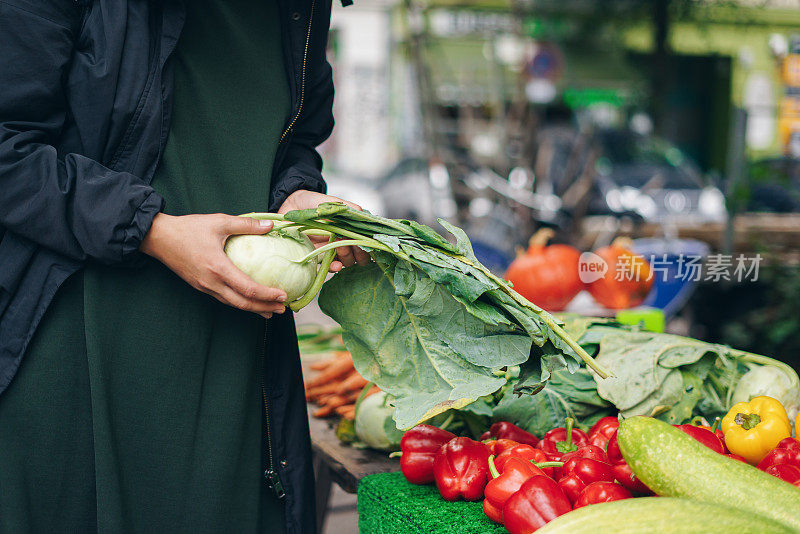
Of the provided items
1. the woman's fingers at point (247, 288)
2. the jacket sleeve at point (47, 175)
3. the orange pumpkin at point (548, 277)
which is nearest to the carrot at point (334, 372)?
the orange pumpkin at point (548, 277)

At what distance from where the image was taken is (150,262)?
1.66 meters

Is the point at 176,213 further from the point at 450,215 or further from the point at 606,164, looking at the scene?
the point at 606,164

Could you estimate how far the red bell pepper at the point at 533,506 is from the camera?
155 cm

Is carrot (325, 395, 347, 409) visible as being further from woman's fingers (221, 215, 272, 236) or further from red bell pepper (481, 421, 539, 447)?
woman's fingers (221, 215, 272, 236)

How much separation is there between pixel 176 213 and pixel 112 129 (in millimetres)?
227

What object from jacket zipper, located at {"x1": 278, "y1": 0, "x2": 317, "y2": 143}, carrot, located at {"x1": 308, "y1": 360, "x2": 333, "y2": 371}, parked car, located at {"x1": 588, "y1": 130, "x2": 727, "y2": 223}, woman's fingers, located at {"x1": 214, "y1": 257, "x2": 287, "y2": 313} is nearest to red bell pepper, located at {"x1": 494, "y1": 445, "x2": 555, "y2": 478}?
woman's fingers, located at {"x1": 214, "y1": 257, "x2": 287, "y2": 313}

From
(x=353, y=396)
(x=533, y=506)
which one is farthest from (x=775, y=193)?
(x=533, y=506)

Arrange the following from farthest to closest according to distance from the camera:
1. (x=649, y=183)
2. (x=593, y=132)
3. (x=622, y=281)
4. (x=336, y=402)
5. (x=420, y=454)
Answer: (x=593, y=132)
(x=649, y=183)
(x=622, y=281)
(x=336, y=402)
(x=420, y=454)

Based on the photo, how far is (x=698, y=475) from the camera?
147 centimetres

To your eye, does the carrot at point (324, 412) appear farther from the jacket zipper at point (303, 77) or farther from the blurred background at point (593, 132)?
the blurred background at point (593, 132)

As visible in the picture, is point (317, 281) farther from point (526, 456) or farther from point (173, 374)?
point (526, 456)

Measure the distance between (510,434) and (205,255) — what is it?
1.12m

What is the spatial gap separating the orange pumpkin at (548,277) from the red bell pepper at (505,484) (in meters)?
2.01

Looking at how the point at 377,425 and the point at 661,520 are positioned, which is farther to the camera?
the point at 377,425
